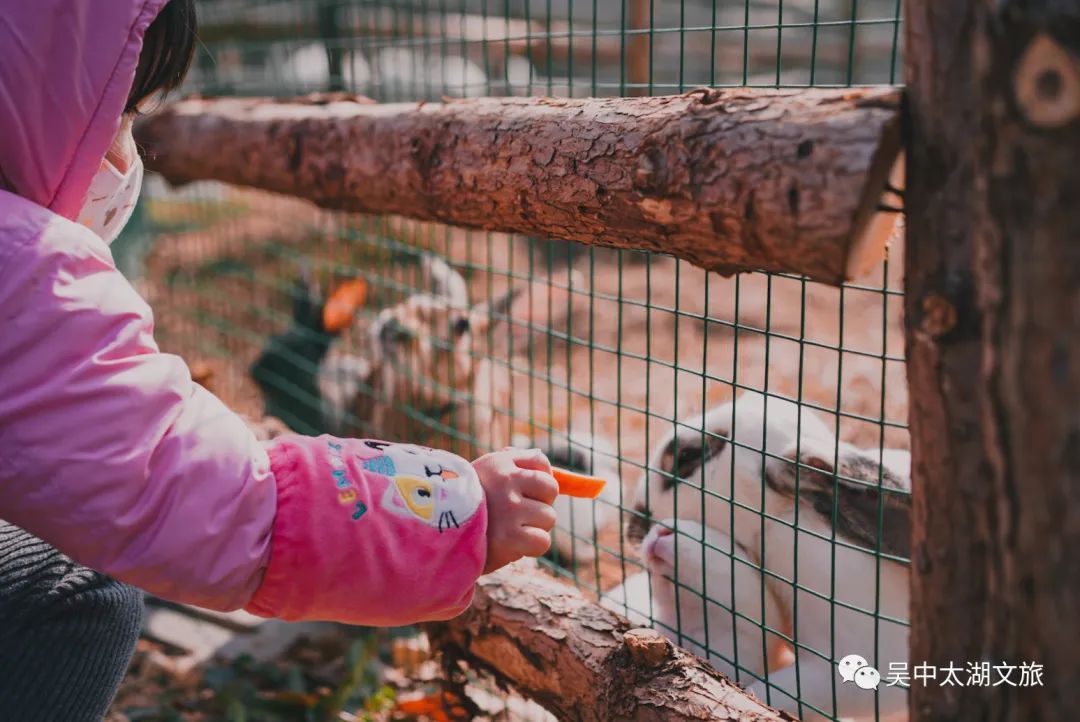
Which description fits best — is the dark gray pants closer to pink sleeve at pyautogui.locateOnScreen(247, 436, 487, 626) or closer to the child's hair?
pink sleeve at pyautogui.locateOnScreen(247, 436, 487, 626)

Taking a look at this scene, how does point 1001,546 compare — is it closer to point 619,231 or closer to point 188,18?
point 619,231

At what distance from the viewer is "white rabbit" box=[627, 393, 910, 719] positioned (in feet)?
5.69

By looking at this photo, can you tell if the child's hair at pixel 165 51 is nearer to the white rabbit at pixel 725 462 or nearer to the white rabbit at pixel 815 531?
the white rabbit at pixel 815 531

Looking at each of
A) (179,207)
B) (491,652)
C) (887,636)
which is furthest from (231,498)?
(179,207)

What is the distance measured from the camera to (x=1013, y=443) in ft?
2.65

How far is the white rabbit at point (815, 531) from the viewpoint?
173 cm

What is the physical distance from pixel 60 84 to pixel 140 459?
0.39 meters

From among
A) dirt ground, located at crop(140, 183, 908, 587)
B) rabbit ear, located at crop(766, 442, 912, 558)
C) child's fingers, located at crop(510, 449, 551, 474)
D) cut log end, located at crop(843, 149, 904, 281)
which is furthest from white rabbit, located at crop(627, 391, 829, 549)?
cut log end, located at crop(843, 149, 904, 281)

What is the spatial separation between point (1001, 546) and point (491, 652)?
3.71 feet

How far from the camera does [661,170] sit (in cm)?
112

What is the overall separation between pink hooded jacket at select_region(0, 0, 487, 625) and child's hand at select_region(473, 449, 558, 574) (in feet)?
0.10

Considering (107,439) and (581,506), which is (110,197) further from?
(581,506)

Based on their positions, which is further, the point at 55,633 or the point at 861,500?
the point at 861,500

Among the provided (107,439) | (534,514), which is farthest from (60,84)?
(534,514)
